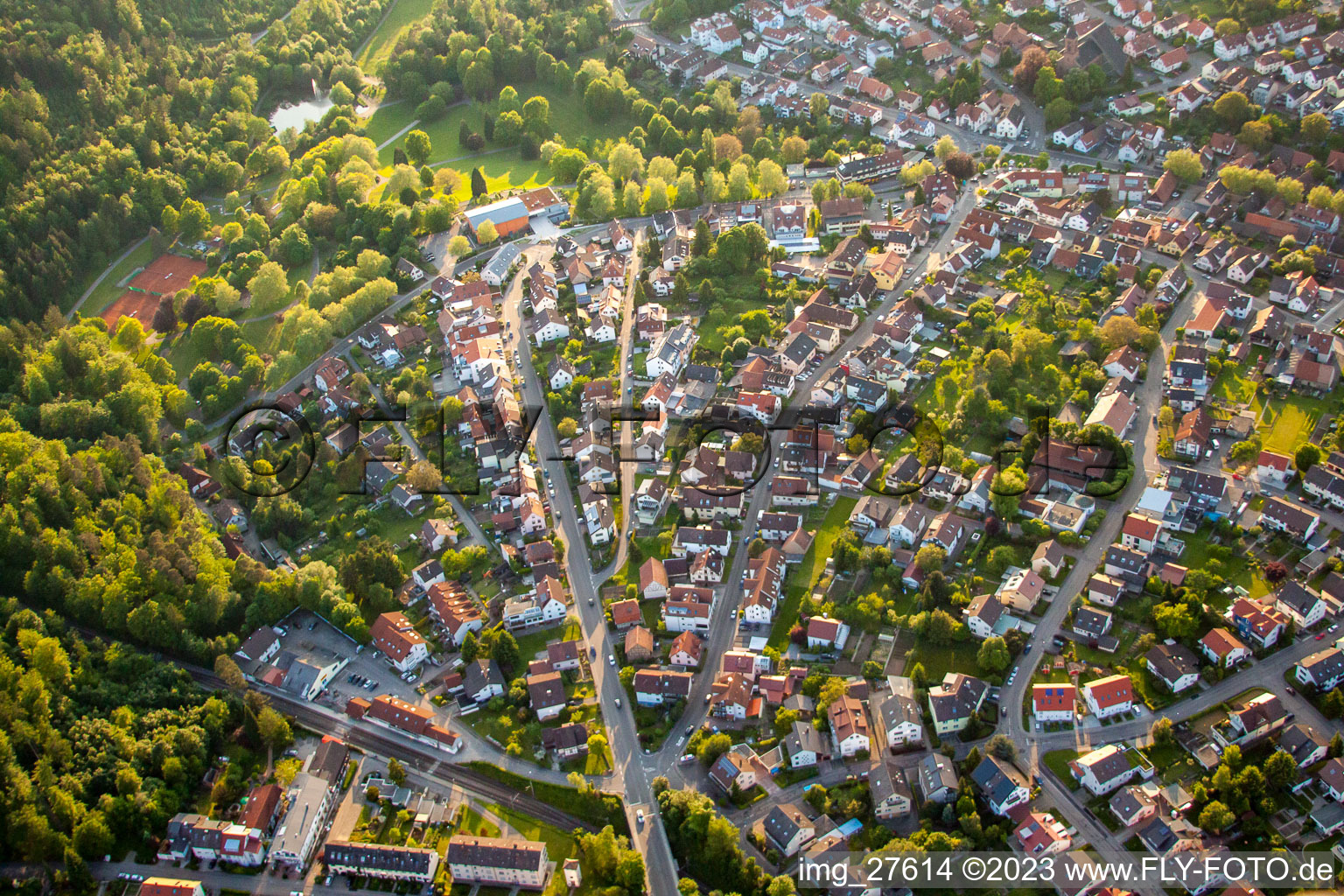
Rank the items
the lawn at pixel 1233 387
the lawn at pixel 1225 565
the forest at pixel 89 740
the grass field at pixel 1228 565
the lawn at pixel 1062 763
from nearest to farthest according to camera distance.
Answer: the lawn at pixel 1062 763
the forest at pixel 89 740
the lawn at pixel 1225 565
the grass field at pixel 1228 565
the lawn at pixel 1233 387

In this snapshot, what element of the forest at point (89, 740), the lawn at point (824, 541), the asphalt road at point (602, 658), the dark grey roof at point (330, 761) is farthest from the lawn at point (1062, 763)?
the forest at point (89, 740)

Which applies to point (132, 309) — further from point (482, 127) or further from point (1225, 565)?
point (1225, 565)

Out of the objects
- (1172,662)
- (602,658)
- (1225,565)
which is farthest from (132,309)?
(1225,565)

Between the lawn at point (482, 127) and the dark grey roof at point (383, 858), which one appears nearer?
the dark grey roof at point (383, 858)

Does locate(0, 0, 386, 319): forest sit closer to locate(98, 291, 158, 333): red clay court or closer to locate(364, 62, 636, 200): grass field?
locate(98, 291, 158, 333): red clay court

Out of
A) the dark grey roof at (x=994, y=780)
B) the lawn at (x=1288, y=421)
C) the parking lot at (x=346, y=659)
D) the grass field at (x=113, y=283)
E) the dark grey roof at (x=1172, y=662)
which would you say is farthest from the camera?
the grass field at (x=113, y=283)

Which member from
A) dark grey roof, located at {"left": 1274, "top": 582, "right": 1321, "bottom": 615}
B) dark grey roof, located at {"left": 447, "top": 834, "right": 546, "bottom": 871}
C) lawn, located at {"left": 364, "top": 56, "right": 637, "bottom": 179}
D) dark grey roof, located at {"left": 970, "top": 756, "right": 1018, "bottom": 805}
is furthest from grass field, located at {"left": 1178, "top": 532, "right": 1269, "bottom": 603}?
lawn, located at {"left": 364, "top": 56, "right": 637, "bottom": 179}

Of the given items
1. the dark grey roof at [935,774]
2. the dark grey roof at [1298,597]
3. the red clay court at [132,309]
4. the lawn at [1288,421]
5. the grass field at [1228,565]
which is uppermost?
the lawn at [1288,421]

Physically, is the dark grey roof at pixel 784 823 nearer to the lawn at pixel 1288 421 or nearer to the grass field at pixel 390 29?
the lawn at pixel 1288 421
